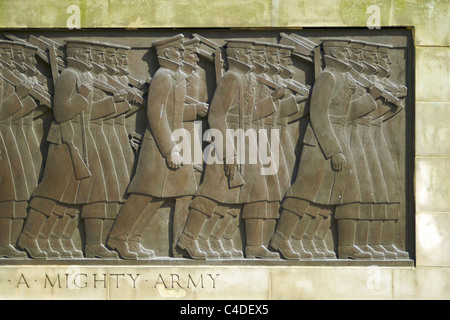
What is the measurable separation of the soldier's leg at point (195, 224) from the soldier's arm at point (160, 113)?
67cm

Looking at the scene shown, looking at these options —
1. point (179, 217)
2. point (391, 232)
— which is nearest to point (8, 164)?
point (179, 217)

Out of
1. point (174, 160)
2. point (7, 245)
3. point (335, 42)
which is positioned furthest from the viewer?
point (7, 245)

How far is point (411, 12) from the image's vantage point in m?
7.52

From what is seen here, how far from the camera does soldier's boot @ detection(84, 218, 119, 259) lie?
757 cm

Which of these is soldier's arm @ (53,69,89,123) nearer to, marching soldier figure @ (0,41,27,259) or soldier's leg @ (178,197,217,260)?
marching soldier figure @ (0,41,27,259)

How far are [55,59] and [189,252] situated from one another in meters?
2.68

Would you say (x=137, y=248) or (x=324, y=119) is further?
(x=137, y=248)

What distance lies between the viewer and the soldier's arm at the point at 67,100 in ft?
24.5

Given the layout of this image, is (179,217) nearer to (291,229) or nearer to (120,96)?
(291,229)

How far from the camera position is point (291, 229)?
7.55 metres

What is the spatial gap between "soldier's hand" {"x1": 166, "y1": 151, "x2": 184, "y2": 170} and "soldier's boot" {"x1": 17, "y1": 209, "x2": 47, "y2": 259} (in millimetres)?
1570

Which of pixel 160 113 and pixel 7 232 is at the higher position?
pixel 160 113

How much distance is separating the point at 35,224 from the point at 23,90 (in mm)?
1536

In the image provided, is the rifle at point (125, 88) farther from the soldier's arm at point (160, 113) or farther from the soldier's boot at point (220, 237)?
the soldier's boot at point (220, 237)
